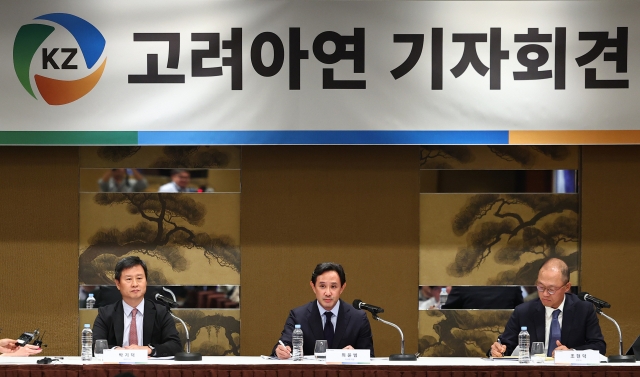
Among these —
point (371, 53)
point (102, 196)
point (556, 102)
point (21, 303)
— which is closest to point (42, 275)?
point (21, 303)

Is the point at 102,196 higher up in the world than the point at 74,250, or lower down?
higher up

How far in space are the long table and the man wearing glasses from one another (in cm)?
64

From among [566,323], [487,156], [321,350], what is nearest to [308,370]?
[321,350]

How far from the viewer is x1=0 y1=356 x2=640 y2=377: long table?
371 cm

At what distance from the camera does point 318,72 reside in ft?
17.1

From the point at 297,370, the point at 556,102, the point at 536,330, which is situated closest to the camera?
the point at 297,370

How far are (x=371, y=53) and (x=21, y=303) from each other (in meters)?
2.91

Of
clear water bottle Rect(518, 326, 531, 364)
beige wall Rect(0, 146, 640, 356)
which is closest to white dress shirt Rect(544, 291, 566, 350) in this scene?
clear water bottle Rect(518, 326, 531, 364)

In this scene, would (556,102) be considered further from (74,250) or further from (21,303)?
(21,303)

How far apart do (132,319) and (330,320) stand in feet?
3.62

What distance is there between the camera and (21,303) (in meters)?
5.45

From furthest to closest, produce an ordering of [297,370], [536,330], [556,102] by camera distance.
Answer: [556,102] < [536,330] < [297,370]

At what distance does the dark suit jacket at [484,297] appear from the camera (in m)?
5.49

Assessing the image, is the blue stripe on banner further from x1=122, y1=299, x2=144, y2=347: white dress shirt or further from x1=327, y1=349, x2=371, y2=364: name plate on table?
x1=327, y1=349, x2=371, y2=364: name plate on table
